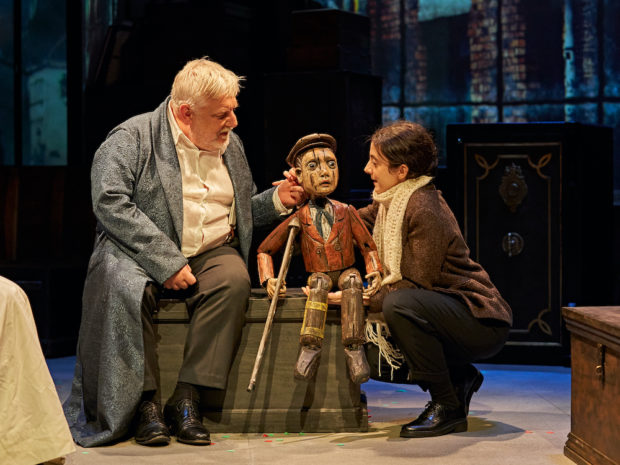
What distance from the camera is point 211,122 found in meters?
3.85

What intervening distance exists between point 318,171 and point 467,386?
101 cm

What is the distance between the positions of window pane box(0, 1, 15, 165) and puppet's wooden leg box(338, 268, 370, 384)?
4.14 metres

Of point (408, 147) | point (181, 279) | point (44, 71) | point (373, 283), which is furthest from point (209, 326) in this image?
point (44, 71)

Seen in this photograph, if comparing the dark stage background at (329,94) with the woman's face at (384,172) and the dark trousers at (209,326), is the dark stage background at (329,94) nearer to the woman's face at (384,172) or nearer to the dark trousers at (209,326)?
the woman's face at (384,172)

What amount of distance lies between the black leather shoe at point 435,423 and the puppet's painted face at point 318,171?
35.3 inches

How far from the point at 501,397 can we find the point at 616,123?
2826 mm

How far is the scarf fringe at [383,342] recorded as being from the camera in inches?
149

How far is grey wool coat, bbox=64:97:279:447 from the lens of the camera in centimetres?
359

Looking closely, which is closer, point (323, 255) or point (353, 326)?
point (353, 326)

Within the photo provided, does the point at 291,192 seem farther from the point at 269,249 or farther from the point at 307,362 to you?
the point at 307,362

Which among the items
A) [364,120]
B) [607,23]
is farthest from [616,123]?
[364,120]

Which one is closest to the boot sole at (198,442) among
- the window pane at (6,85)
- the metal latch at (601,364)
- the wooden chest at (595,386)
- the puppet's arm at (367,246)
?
the puppet's arm at (367,246)

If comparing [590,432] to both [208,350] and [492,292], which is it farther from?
[208,350]

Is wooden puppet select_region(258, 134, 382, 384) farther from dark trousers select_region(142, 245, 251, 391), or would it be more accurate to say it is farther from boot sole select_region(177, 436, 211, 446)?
boot sole select_region(177, 436, 211, 446)
